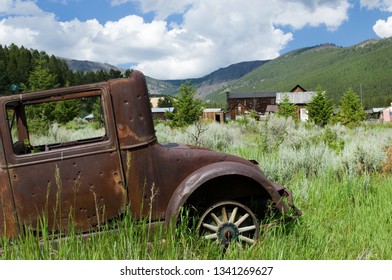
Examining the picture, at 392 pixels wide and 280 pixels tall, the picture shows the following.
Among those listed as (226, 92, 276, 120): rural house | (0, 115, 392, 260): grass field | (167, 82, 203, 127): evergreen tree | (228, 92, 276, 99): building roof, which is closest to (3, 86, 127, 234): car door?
(0, 115, 392, 260): grass field

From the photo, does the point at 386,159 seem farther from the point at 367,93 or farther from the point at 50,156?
the point at 367,93

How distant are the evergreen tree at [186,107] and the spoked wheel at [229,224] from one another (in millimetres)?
27689

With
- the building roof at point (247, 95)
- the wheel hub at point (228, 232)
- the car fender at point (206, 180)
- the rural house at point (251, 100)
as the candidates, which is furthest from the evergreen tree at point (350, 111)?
the building roof at point (247, 95)

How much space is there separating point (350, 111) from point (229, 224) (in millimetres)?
43438

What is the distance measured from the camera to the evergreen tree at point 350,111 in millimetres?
40781

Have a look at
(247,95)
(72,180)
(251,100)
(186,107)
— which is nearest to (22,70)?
(247,95)

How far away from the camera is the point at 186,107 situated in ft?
107

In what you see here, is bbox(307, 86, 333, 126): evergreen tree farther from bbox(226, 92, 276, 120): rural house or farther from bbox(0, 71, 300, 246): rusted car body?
bbox(226, 92, 276, 120): rural house

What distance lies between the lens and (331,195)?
5.78 metres

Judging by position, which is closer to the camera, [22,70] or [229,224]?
[229,224]

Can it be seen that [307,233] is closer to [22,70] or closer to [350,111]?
[350,111]

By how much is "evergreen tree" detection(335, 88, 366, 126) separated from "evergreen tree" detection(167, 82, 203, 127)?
17.2 m

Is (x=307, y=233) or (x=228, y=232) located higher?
(x=228, y=232)

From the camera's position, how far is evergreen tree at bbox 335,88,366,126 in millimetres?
40781
